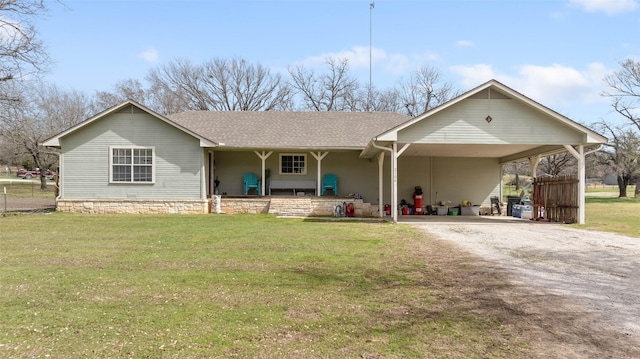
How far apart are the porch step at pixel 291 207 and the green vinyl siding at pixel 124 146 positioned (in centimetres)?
322

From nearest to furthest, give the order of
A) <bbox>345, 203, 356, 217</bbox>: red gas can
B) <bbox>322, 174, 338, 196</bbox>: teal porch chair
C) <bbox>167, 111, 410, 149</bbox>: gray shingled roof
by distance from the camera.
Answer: <bbox>345, 203, 356, 217</bbox>: red gas can < <bbox>167, 111, 410, 149</bbox>: gray shingled roof < <bbox>322, 174, 338, 196</bbox>: teal porch chair

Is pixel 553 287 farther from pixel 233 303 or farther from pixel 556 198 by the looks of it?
pixel 556 198

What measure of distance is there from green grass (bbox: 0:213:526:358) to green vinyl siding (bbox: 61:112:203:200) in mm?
8194

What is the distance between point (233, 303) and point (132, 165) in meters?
14.3

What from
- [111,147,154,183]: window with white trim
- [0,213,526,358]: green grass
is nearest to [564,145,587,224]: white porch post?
[0,213,526,358]: green grass

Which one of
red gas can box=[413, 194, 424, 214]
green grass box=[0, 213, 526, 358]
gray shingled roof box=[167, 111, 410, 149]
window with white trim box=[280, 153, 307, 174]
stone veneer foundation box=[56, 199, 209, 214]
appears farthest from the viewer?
window with white trim box=[280, 153, 307, 174]

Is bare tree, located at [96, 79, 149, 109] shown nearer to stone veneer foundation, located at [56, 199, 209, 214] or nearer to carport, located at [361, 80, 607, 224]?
stone veneer foundation, located at [56, 199, 209, 214]

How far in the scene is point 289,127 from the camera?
825 inches

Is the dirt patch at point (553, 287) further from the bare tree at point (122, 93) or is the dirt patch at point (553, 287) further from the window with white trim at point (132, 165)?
the bare tree at point (122, 93)

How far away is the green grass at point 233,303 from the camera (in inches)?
145

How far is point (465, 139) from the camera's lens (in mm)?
14164

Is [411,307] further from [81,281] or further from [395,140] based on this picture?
[395,140]

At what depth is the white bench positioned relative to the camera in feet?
64.9

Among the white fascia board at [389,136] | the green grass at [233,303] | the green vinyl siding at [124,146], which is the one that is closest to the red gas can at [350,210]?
the white fascia board at [389,136]
